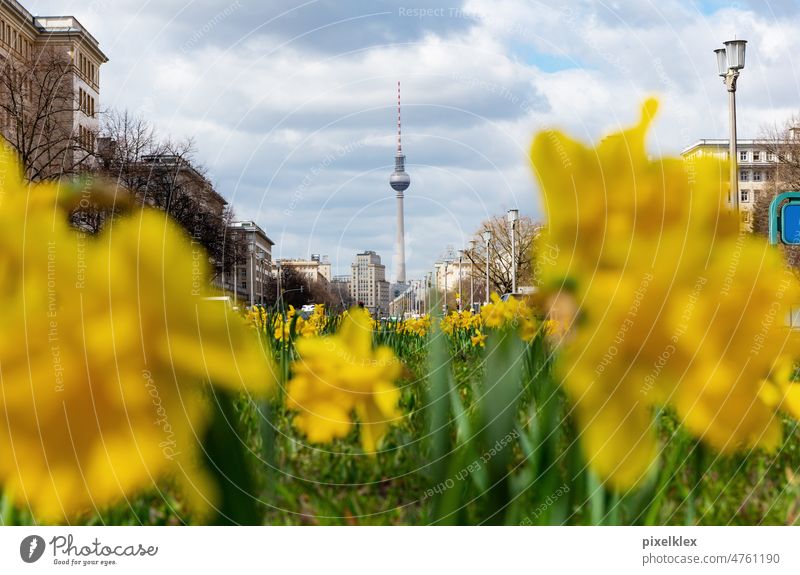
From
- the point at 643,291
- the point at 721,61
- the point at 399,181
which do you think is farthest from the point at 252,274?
the point at 721,61

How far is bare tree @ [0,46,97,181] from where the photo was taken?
1.64 feet

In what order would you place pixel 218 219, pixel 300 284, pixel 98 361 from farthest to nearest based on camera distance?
1. pixel 300 284
2. pixel 218 219
3. pixel 98 361

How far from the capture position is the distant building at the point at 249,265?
0.46 meters

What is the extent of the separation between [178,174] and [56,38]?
141 millimetres

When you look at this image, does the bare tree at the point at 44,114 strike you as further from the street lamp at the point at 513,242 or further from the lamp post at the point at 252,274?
the street lamp at the point at 513,242

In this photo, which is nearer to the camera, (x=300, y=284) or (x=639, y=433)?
(x=639, y=433)

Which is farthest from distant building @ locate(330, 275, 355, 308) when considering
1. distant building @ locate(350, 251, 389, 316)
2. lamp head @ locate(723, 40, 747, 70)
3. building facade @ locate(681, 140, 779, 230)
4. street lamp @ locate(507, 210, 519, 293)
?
lamp head @ locate(723, 40, 747, 70)

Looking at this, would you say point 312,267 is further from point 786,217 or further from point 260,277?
point 786,217

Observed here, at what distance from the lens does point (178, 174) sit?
47 cm

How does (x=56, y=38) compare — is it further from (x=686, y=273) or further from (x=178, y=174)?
(x=686, y=273)

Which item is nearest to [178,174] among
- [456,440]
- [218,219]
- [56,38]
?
[218,219]

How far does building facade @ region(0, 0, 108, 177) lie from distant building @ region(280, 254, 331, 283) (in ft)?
0.49
